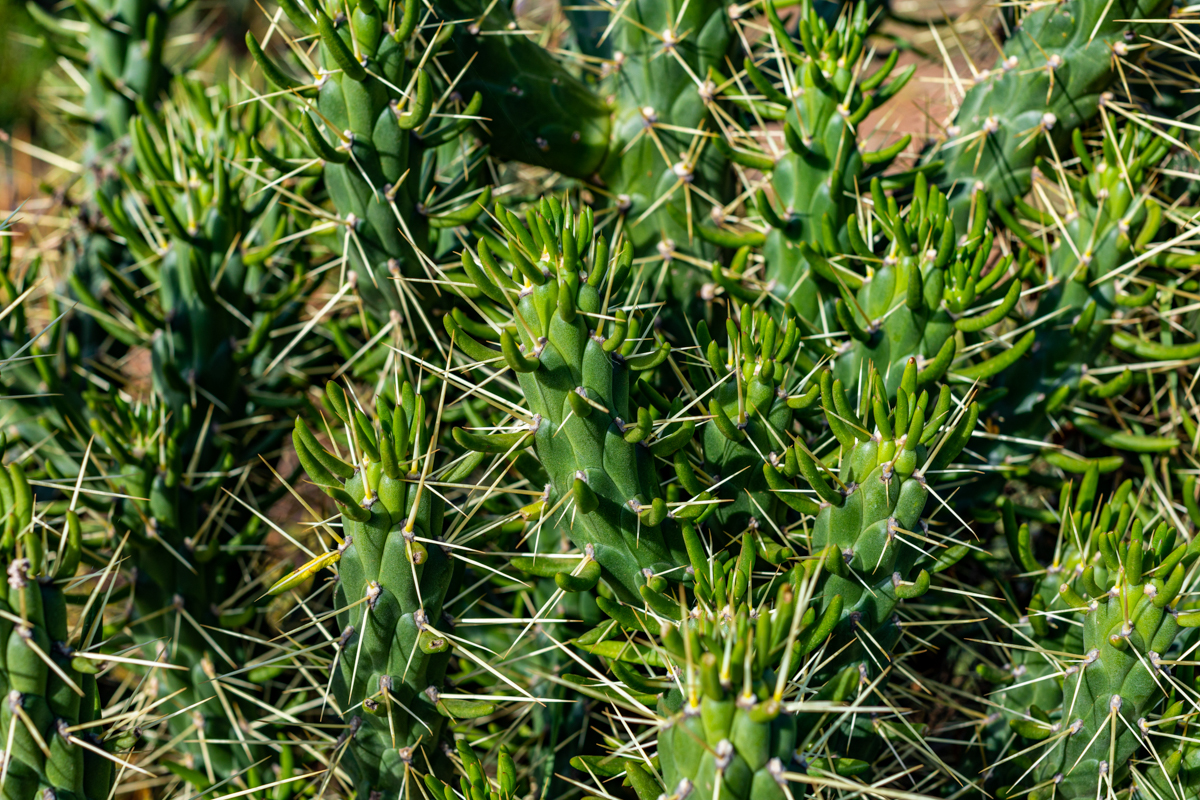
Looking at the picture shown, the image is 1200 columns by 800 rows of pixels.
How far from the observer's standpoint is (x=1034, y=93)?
6.66 ft

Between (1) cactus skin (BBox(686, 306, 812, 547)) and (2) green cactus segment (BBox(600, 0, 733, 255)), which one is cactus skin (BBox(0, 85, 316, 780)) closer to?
(2) green cactus segment (BBox(600, 0, 733, 255))

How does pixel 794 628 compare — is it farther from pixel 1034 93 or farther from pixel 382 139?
pixel 1034 93

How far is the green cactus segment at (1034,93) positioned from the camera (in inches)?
76.1

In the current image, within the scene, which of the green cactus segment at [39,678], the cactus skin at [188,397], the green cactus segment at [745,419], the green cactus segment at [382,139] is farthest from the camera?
the cactus skin at [188,397]

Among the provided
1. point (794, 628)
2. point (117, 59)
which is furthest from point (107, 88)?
point (794, 628)

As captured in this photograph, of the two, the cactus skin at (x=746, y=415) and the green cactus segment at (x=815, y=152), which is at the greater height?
the green cactus segment at (x=815, y=152)

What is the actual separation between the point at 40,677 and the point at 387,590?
1.56 feet

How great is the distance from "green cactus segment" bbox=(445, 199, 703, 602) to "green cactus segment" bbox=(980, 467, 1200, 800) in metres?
0.65

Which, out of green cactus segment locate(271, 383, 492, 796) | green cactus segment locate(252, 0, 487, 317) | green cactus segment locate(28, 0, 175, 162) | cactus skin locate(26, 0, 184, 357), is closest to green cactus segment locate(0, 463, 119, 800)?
green cactus segment locate(271, 383, 492, 796)

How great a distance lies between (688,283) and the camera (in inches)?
87.4

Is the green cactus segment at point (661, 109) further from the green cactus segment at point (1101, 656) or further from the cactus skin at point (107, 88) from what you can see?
the cactus skin at point (107, 88)

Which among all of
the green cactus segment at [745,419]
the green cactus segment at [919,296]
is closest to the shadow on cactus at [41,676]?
the green cactus segment at [745,419]

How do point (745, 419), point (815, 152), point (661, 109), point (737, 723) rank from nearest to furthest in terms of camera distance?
point (737, 723) → point (745, 419) → point (815, 152) → point (661, 109)

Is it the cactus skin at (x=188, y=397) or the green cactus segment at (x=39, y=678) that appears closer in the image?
the green cactus segment at (x=39, y=678)
